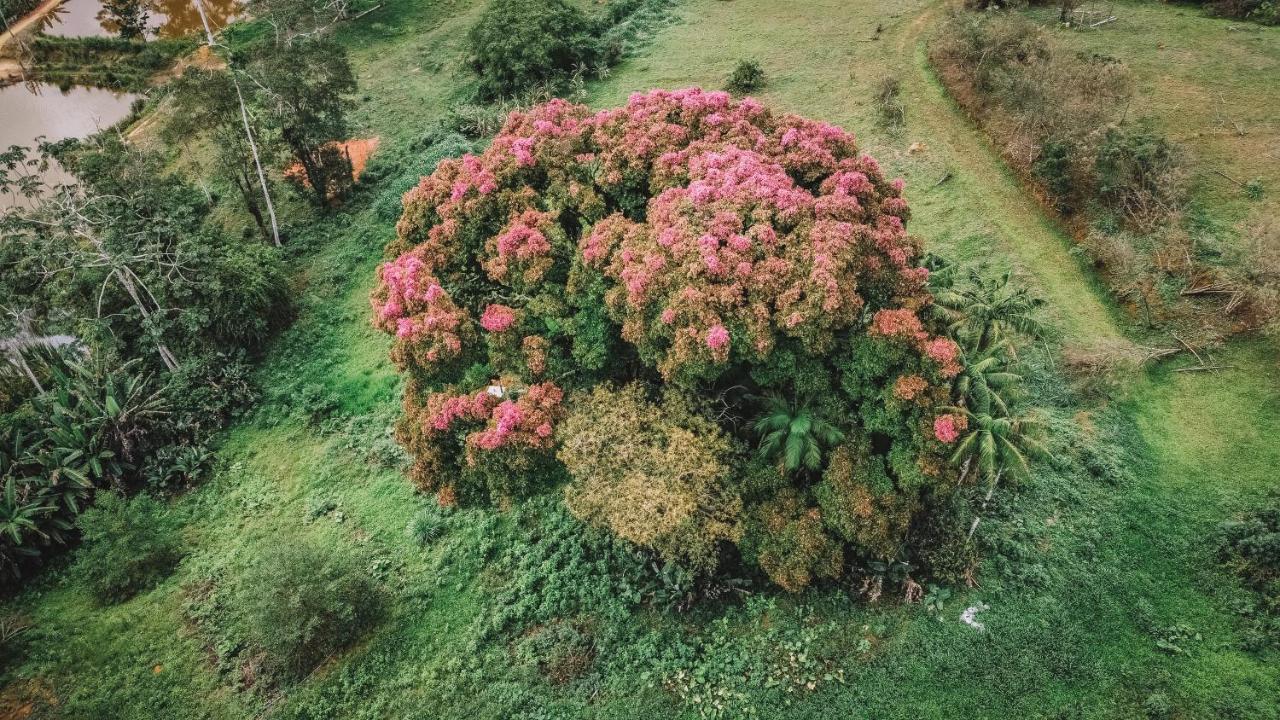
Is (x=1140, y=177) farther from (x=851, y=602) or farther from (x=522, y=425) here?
(x=522, y=425)

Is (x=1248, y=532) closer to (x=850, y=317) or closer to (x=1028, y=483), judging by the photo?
(x=1028, y=483)

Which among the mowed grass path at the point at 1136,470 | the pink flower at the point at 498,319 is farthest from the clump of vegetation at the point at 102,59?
the pink flower at the point at 498,319

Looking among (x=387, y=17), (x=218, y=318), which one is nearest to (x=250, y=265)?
(x=218, y=318)

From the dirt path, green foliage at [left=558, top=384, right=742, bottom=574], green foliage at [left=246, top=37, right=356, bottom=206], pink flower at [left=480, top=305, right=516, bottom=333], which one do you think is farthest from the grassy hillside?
the dirt path

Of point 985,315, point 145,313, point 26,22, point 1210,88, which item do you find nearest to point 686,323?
point 985,315

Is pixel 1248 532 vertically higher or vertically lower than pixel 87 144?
lower

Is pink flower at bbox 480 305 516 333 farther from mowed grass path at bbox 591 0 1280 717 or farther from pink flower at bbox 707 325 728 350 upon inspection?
mowed grass path at bbox 591 0 1280 717

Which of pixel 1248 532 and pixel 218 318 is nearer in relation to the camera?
pixel 1248 532
